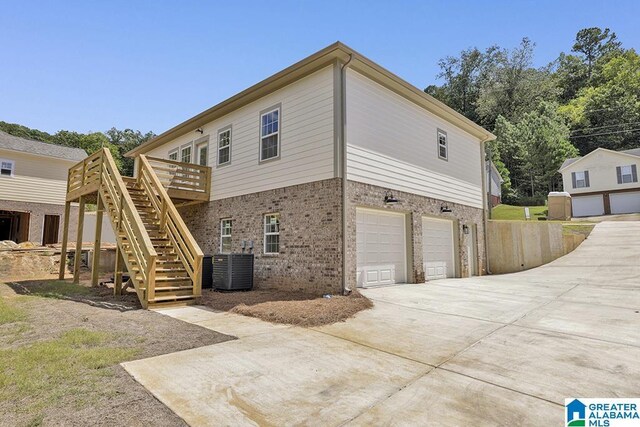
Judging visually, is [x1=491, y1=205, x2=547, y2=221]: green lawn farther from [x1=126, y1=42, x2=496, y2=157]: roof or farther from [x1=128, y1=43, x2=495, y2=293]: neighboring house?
[x1=128, y1=43, x2=495, y2=293]: neighboring house

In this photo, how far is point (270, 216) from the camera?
10.9 meters

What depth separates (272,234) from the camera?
1064 centimetres

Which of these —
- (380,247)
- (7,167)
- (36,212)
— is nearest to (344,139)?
(380,247)

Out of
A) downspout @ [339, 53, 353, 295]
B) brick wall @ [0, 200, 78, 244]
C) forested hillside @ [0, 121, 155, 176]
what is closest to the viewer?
downspout @ [339, 53, 353, 295]

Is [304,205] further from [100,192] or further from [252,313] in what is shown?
[100,192]

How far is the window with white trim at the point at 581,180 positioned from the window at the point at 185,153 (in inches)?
1409

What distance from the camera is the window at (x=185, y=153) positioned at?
15.0 metres

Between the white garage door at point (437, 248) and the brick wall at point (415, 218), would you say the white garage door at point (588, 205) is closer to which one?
the brick wall at point (415, 218)

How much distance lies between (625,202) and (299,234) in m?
34.7

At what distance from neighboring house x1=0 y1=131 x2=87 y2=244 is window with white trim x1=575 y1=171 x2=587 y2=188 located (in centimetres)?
4241

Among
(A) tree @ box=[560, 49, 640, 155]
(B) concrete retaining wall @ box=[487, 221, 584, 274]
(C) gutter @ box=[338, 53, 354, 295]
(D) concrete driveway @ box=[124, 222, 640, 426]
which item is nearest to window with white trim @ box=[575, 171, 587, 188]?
(A) tree @ box=[560, 49, 640, 155]

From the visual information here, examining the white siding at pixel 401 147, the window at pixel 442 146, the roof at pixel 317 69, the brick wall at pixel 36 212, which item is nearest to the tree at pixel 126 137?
the brick wall at pixel 36 212

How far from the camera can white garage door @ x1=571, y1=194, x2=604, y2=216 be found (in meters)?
31.6

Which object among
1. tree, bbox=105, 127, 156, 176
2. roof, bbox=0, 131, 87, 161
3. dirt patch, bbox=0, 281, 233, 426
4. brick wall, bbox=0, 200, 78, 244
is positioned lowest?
dirt patch, bbox=0, 281, 233, 426
